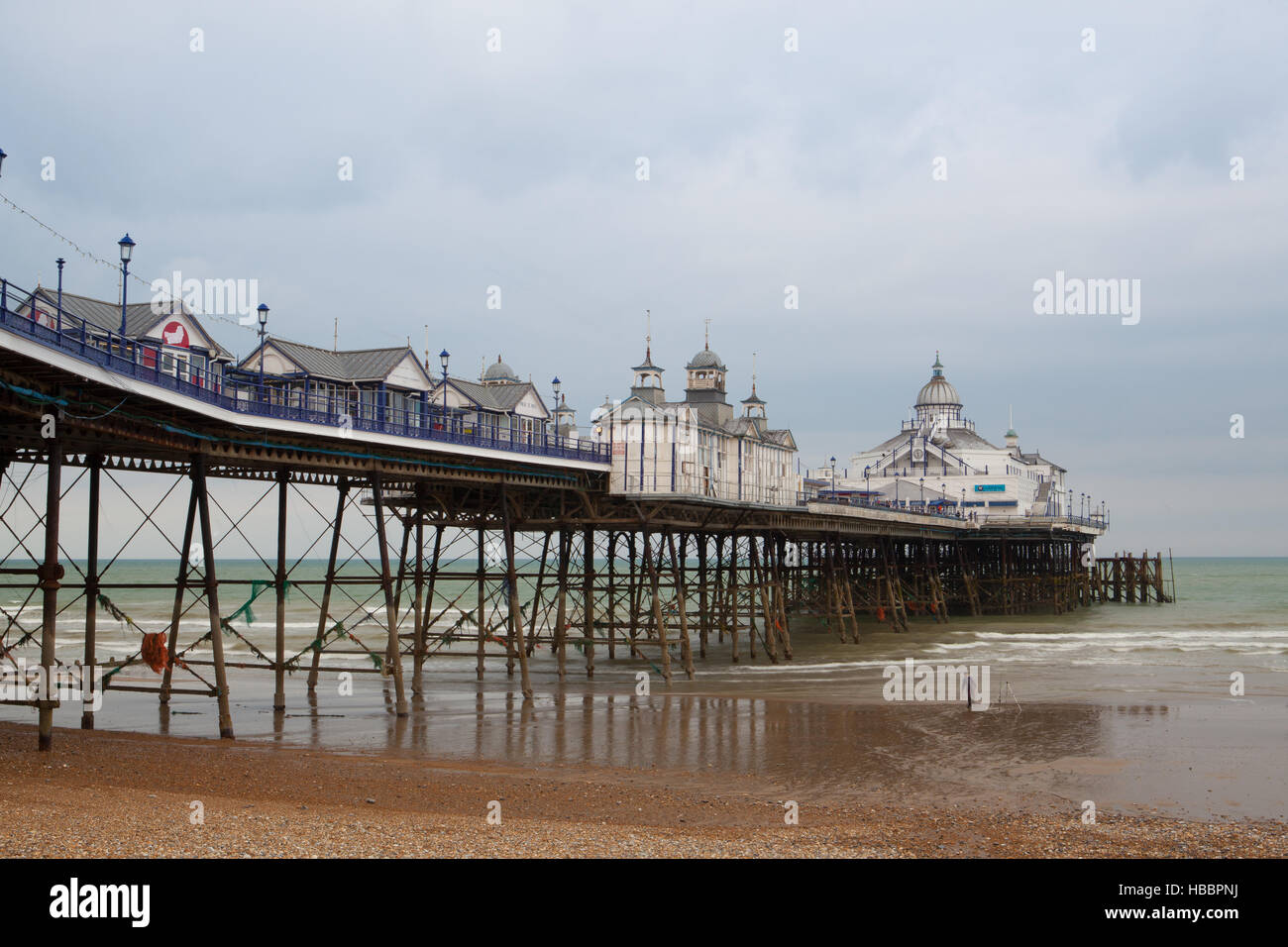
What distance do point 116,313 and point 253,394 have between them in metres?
3.03

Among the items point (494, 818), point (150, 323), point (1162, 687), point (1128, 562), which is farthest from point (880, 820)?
point (1128, 562)

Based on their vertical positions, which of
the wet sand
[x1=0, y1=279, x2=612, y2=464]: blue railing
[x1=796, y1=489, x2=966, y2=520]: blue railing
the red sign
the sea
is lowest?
the sea

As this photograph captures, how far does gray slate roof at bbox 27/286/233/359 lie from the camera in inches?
826

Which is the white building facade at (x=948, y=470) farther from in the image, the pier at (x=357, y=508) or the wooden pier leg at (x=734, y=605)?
the wooden pier leg at (x=734, y=605)

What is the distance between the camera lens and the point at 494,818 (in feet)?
45.3

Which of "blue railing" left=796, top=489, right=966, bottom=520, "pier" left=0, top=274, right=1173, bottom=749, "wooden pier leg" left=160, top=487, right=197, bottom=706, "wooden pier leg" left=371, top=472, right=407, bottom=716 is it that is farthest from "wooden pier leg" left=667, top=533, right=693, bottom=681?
"wooden pier leg" left=160, top=487, right=197, bottom=706

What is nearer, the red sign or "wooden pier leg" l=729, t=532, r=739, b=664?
the red sign

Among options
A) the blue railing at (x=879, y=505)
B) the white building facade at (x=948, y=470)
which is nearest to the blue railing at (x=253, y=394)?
the blue railing at (x=879, y=505)

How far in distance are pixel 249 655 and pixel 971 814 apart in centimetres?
3490

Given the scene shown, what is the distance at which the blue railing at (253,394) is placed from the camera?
15070mm

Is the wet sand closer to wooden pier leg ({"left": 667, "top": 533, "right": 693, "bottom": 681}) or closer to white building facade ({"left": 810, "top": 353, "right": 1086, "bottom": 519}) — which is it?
wooden pier leg ({"left": 667, "top": 533, "right": 693, "bottom": 681})

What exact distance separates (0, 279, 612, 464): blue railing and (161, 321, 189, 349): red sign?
40cm

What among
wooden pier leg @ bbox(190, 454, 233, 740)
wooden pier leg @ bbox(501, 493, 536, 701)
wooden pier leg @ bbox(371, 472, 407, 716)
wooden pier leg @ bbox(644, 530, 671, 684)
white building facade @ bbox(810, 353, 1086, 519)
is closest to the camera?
wooden pier leg @ bbox(190, 454, 233, 740)
